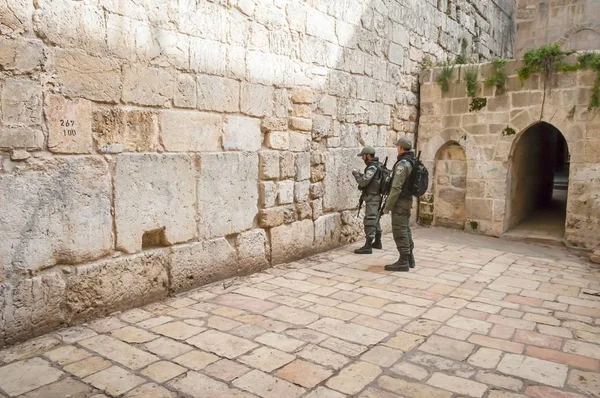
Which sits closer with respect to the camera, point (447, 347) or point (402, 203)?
point (447, 347)

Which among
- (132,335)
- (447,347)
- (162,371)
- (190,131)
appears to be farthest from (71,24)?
(447,347)

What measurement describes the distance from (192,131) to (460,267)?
3.75 metres

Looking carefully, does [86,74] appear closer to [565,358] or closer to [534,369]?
A: [534,369]

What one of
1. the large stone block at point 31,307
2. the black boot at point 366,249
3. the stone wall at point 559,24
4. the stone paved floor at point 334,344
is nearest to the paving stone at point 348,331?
the stone paved floor at point 334,344

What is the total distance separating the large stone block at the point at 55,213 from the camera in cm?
339

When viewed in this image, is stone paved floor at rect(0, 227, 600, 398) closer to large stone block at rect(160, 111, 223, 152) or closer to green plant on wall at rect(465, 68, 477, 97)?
large stone block at rect(160, 111, 223, 152)

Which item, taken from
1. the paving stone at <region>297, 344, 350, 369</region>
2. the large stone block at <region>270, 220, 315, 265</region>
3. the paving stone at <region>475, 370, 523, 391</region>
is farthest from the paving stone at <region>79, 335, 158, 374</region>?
the large stone block at <region>270, 220, 315, 265</region>

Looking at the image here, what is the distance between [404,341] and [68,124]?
3.07 metres

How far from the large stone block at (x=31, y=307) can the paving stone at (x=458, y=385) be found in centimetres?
278

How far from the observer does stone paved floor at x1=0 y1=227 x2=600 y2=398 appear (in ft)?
9.68

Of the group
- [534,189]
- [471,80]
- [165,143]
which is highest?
[471,80]

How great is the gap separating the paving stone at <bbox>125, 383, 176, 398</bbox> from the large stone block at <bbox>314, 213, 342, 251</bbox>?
3857mm

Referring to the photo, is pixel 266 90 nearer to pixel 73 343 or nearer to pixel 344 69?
pixel 344 69

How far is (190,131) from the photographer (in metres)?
4.66
